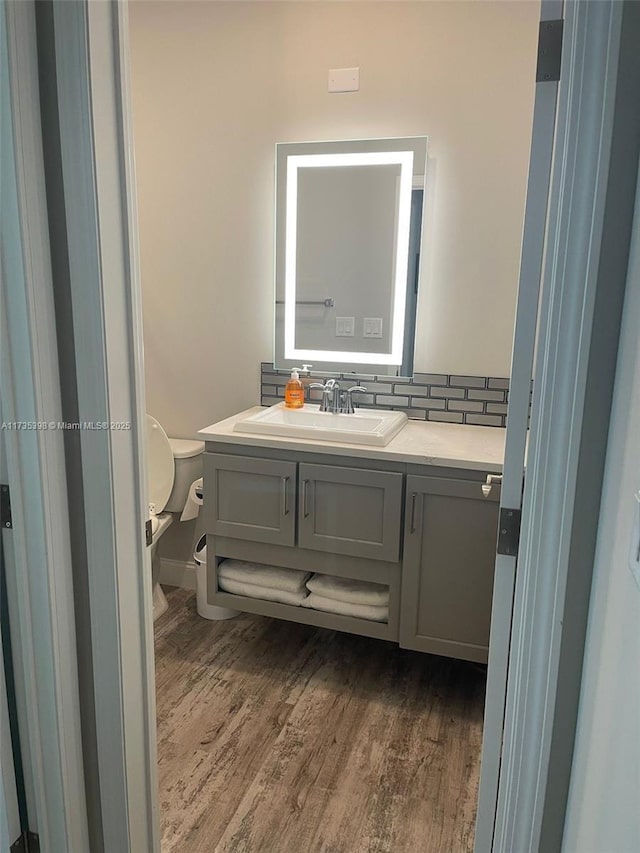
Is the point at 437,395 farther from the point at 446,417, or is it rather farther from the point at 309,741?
the point at 309,741

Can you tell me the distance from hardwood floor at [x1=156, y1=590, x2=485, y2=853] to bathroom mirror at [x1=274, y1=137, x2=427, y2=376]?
1132mm

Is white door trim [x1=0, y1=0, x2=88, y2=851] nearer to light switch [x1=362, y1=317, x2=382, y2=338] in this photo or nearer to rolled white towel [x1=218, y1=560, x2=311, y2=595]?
rolled white towel [x1=218, y1=560, x2=311, y2=595]

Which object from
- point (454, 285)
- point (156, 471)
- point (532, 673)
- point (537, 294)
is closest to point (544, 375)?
point (537, 294)

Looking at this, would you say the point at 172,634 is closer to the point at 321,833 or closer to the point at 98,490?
the point at 321,833

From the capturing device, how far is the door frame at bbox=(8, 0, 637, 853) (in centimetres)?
94

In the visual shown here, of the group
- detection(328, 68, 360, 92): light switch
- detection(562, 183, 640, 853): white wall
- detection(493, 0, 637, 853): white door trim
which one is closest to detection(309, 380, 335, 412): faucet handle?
detection(328, 68, 360, 92): light switch

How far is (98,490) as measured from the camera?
1.24 m

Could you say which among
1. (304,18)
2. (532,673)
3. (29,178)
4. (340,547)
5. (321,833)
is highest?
(304,18)

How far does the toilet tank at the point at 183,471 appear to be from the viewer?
2.77 m

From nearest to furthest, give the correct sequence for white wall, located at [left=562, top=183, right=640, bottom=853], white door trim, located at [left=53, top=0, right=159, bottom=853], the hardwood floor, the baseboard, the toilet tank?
white wall, located at [left=562, top=183, right=640, bottom=853] < white door trim, located at [left=53, top=0, right=159, bottom=853] < the hardwood floor < the toilet tank < the baseboard

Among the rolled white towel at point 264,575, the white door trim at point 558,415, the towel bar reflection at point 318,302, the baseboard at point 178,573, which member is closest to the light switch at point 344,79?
the towel bar reflection at point 318,302

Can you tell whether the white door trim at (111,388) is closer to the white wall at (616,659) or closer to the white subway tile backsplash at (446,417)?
the white wall at (616,659)

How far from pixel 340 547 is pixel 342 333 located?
34.4 inches

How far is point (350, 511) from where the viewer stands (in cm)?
224
